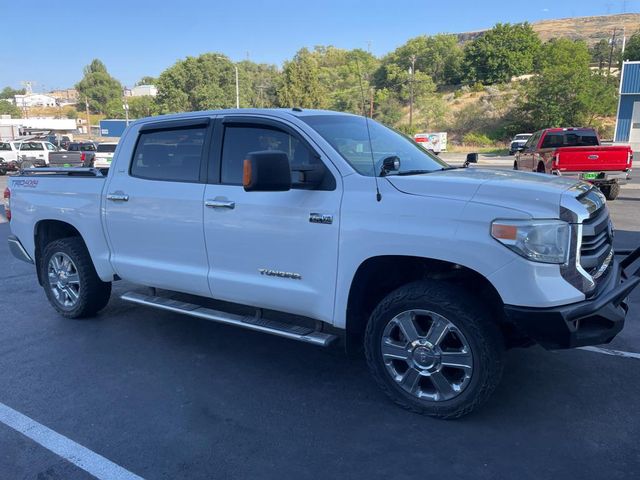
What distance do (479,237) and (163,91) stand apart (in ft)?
281

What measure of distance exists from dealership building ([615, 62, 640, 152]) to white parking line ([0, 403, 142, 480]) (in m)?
46.1

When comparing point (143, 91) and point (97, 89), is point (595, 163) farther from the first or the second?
point (143, 91)

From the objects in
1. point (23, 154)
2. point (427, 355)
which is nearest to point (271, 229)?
point (427, 355)

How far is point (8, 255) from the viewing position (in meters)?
8.76

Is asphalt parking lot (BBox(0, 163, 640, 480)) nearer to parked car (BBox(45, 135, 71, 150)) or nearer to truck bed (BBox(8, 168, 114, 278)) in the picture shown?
truck bed (BBox(8, 168, 114, 278))

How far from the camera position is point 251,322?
4180 mm

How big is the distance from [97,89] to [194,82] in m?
86.4

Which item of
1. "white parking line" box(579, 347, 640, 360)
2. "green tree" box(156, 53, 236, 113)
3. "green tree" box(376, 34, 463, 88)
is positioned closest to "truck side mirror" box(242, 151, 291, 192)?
"white parking line" box(579, 347, 640, 360)

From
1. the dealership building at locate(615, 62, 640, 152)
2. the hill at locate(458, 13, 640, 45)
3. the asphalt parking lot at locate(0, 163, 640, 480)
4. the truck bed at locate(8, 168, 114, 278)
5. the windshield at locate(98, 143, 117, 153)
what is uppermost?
the hill at locate(458, 13, 640, 45)

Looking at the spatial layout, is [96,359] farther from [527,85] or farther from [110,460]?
[527,85]

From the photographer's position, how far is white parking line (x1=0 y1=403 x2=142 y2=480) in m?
3.00

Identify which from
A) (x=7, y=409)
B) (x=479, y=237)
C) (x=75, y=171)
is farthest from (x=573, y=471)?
(x=75, y=171)

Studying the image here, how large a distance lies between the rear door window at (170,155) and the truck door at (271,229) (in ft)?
0.71

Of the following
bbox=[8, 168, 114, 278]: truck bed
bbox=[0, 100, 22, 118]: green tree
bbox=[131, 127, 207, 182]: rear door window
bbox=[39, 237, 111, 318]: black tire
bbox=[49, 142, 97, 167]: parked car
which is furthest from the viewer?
bbox=[0, 100, 22, 118]: green tree
